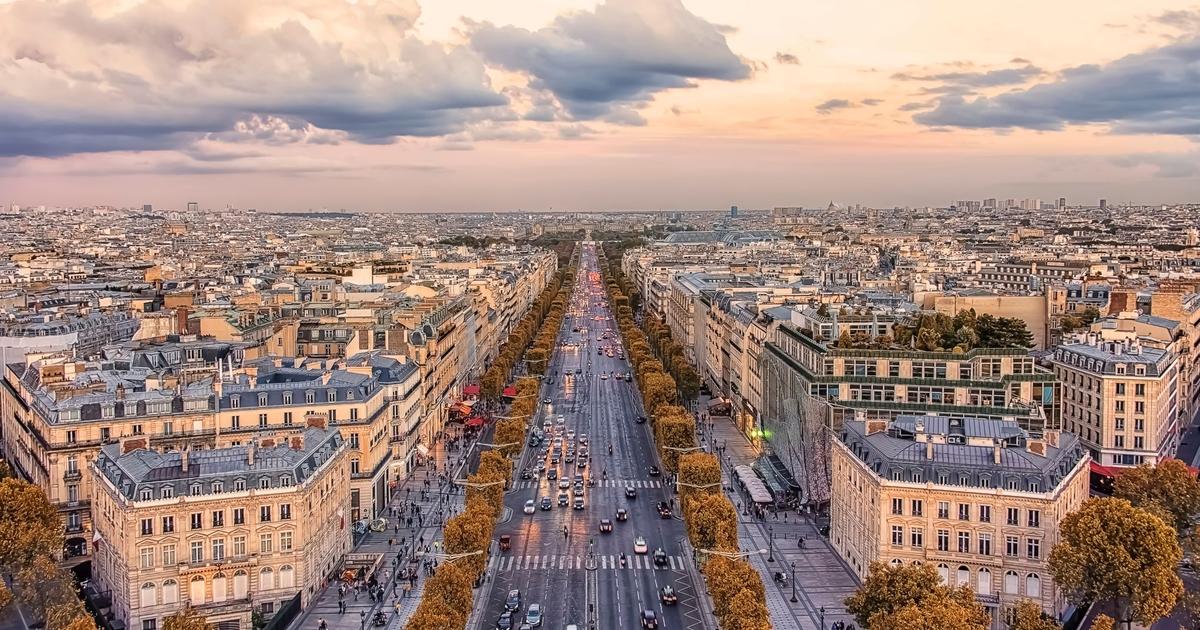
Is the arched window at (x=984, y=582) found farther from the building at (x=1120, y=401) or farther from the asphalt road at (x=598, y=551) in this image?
the building at (x=1120, y=401)

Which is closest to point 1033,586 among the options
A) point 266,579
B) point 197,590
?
point 266,579

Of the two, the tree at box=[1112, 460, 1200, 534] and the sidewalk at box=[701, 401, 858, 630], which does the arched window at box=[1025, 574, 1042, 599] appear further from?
the tree at box=[1112, 460, 1200, 534]

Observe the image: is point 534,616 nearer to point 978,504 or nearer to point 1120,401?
point 978,504

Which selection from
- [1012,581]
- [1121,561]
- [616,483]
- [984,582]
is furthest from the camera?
[616,483]

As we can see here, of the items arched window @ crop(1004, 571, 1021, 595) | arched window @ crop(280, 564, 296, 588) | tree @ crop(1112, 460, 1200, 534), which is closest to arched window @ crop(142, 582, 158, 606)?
arched window @ crop(280, 564, 296, 588)

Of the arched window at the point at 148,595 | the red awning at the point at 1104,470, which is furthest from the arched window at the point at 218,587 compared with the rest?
the red awning at the point at 1104,470

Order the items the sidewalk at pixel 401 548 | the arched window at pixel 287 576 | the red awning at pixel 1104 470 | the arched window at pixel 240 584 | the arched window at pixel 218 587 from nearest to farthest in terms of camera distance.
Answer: the arched window at pixel 218 587 → the arched window at pixel 240 584 → the arched window at pixel 287 576 → the sidewalk at pixel 401 548 → the red awning at pixel 1104 470
